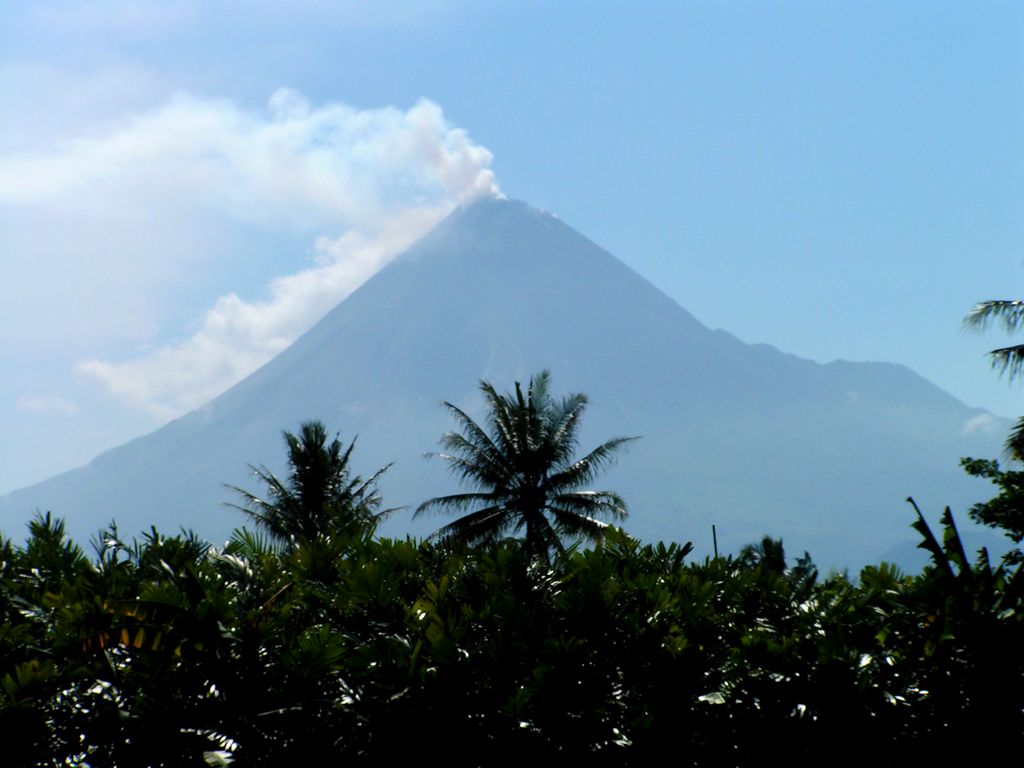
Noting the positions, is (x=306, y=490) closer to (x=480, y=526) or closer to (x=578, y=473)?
(x=480, y=526)

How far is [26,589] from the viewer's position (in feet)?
40.1

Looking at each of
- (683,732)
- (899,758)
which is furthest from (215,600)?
(899,758)

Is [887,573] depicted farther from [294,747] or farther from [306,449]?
[306,449]

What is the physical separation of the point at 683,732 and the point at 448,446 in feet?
70.3

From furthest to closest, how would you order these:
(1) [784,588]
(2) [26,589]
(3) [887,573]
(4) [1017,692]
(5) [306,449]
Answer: (5) [306,449], (2) [26,589], (1) [784,588], (3) [887,573], (4) [1017,692]

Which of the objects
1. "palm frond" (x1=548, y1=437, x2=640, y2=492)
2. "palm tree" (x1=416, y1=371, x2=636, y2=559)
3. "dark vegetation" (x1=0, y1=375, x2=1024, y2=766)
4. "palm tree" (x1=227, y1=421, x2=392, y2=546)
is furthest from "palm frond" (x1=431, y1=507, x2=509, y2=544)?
"dark vegetation" (x1=0, y1=375, x2=1024, y2=766)

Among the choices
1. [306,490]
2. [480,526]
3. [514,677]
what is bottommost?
[514,677]

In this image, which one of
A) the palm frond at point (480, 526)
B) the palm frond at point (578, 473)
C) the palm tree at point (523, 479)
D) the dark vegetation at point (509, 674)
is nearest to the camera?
the dark vegetation at point (509, 674)

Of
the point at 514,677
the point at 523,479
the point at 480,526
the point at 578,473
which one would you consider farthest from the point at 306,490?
the point at 514,677

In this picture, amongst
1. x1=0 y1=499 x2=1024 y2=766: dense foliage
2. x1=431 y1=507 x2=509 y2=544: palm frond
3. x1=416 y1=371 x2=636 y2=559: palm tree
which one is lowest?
x1=0 y1=499 x2=1024 y2=766: dense foliage

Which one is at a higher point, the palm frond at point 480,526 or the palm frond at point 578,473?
the palm frond at point 578,473

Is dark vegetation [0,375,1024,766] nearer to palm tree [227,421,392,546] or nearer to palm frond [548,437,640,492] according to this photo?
palm frond [548,437,640,492]

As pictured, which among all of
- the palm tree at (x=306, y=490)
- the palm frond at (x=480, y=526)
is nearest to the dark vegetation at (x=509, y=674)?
the palm frond at (x=480, y=526)

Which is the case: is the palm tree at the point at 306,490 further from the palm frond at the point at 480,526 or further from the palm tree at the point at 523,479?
the palm tree at the point at 523,479
